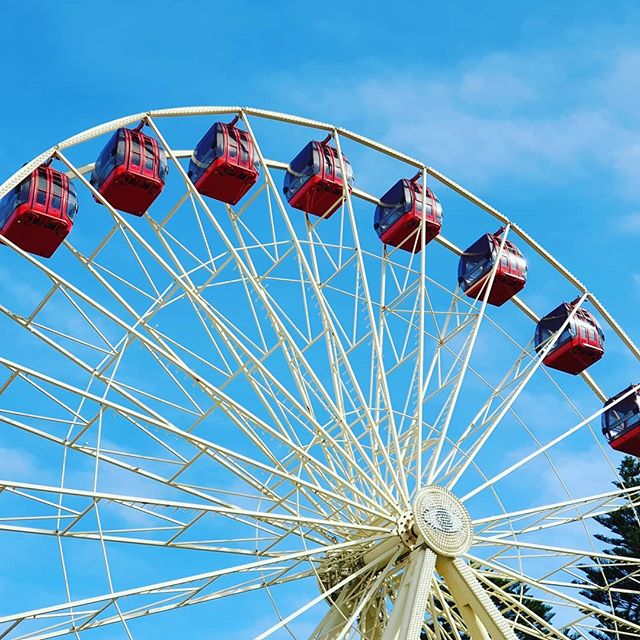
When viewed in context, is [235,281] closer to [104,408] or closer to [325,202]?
[325,202]

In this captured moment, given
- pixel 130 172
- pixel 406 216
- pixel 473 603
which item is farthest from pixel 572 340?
pixel 130 172

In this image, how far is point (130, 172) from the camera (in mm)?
17969

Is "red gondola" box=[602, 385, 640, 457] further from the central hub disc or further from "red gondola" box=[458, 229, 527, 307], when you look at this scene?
the central hub disc

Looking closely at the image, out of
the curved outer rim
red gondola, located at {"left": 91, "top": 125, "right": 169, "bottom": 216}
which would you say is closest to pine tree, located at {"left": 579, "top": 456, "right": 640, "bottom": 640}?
the curved outer rim

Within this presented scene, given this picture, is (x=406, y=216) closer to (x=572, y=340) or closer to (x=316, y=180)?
(x=316, y=180)

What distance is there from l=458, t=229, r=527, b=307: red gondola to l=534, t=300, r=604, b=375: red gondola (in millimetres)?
1028

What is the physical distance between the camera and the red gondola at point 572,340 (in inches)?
890

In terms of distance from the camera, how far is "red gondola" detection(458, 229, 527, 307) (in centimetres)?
2233

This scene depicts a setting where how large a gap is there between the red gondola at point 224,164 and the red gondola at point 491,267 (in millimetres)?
5462

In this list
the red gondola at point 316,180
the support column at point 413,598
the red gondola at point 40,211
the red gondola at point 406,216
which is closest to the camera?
the support column at point 413,598

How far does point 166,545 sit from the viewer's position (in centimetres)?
1709

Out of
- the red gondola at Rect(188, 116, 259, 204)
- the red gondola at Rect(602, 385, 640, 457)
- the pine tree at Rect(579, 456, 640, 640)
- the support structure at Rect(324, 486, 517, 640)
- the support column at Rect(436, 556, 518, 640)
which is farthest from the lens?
the pine tree at Rect(579, 456, 640, 640)

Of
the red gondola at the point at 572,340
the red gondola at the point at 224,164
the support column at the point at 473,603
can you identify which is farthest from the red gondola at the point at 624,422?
the red gondola at the point at 224,164

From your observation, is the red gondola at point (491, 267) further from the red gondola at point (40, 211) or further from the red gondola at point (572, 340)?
the red gondola at point (40, 211)
